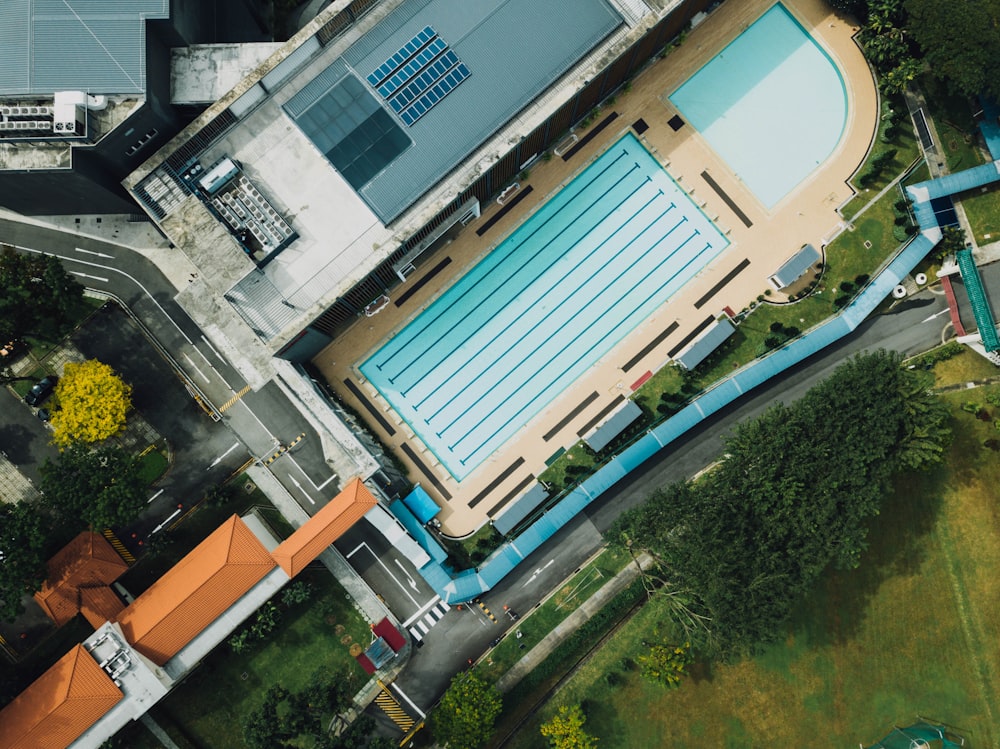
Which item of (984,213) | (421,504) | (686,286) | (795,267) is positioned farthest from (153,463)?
(984,213)

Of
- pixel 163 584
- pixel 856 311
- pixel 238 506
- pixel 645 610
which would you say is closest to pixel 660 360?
pixel 856 311

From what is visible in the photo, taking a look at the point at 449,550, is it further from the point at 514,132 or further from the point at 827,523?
the point at 514,132

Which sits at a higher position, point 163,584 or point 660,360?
point 163,584

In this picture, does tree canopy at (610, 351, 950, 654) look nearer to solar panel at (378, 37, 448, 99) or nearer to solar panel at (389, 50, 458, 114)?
solar panel at (389, 50, 458, 114)

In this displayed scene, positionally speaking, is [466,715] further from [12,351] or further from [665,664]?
[12,351]

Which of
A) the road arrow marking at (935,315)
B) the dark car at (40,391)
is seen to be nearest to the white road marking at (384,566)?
the dark car at (40,391)
